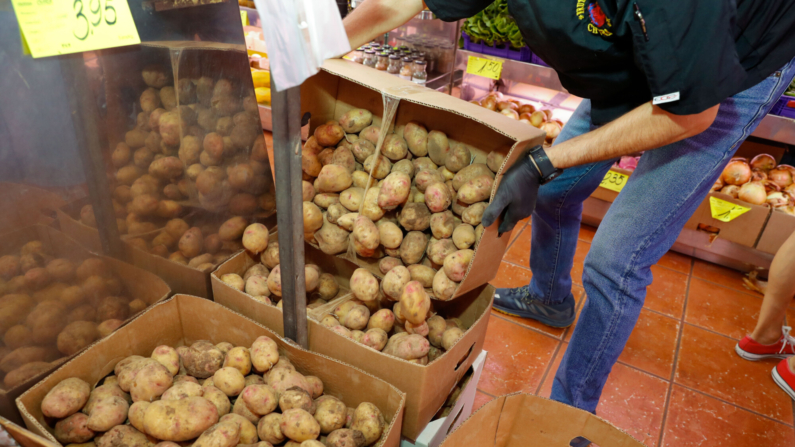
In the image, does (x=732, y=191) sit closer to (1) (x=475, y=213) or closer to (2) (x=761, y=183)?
(2) (x=761, y=183)

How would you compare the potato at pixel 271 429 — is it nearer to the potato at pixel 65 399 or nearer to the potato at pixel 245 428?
the potato at pixel 245 428

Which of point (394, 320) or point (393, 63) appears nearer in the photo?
point (394, 320)

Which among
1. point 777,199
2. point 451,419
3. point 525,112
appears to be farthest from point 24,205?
point 777,199

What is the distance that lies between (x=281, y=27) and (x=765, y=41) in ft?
3.57

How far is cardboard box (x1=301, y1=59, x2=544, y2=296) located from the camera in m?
1.23

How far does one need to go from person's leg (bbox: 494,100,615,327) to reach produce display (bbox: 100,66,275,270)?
3.42ft

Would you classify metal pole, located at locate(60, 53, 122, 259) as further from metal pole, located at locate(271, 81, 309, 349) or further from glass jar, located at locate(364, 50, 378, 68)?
glass jar, located at locate(364, 50, 378, 68)

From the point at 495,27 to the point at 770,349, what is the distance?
2175 mm

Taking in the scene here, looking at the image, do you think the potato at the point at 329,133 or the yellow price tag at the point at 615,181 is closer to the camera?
the potato at the point at 329,133

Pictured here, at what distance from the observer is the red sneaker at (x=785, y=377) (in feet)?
6.39

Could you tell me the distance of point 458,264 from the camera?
1.29 m

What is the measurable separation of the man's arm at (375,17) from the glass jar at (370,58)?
6.25 ft

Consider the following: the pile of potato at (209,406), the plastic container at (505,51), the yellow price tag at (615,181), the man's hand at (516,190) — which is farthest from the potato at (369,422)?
the plastic container at (505,51)

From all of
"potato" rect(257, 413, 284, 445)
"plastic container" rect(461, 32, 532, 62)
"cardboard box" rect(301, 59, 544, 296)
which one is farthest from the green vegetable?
"potato" rect(257, 413, 284, 445)
